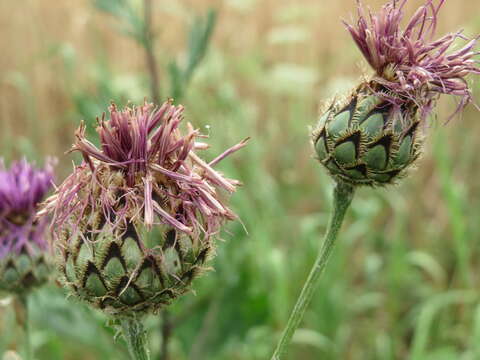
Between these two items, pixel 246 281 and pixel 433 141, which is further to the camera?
pixel 433 141

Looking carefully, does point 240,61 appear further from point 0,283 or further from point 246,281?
point 0,283

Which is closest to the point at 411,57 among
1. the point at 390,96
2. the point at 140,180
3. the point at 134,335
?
the point at 390,96

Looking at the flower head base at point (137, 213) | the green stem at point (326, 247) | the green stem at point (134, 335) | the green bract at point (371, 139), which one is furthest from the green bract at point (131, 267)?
the green bract at point (371, 139)

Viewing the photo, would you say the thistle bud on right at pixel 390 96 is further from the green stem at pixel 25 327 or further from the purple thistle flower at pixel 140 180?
the green stem at pixel 25 327

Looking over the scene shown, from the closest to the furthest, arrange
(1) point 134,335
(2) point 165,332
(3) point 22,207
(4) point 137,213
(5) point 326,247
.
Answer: (4) point 137,213, (1) point 134,335, (5) point 326,247, (3) point 22,207, (2) point 165,332

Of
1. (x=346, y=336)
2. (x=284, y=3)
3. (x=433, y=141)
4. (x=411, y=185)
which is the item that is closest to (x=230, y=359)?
(x=346, y=336)

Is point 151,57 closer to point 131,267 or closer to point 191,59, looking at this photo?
point 191,59
